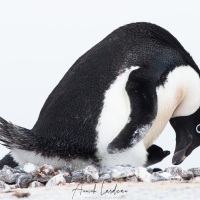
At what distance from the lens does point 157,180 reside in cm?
401

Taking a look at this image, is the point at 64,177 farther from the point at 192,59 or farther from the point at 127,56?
the point at 192,59

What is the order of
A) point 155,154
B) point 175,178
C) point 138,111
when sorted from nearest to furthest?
point 175,178
point 138,111
point 155,154

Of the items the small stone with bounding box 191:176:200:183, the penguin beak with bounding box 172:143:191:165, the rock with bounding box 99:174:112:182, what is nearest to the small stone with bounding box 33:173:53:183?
the rock with bounding box 99:174:112:182

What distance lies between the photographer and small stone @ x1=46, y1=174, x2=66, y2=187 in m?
3.94

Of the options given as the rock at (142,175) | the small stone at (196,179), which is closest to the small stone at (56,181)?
the rock at (142,175)

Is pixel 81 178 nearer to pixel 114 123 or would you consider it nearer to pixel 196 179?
pixel 196 179

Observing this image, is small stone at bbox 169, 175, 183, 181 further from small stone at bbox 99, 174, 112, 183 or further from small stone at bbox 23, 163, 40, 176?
small stone at bbox 23, 163, 40, 176

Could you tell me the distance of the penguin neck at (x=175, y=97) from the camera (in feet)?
16.8

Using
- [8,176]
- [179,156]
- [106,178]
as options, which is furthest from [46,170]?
[179,156]

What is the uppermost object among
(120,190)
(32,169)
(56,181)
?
(32,169)

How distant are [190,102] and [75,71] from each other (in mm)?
1007

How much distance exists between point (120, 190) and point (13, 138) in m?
1.30

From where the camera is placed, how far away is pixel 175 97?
5.25 meters

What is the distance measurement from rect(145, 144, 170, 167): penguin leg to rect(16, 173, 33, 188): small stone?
133cm
